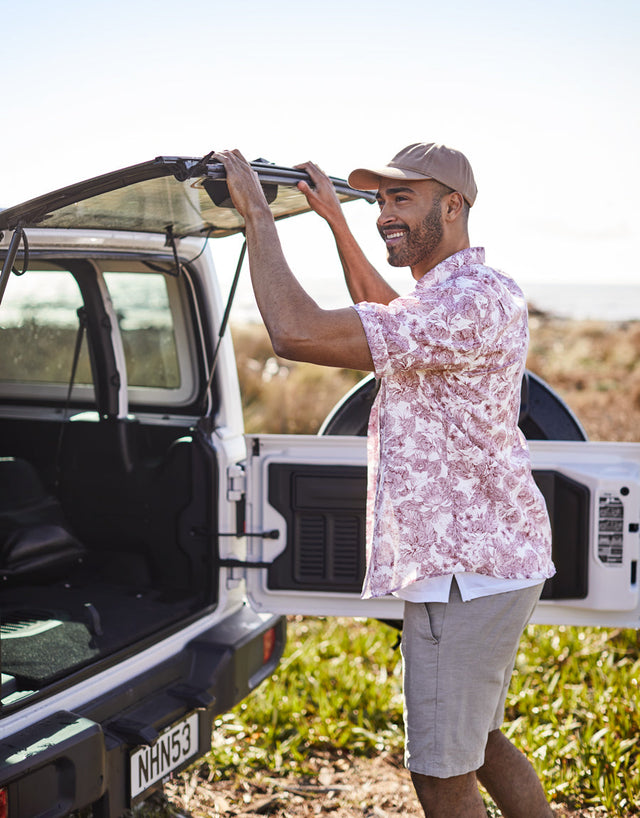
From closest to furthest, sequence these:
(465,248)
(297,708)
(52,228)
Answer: (465,248) → (52,228) → (297,708)

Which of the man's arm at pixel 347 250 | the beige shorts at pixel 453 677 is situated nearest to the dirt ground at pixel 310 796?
the beige shorts at pixel 453 677

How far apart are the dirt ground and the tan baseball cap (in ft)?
7.54

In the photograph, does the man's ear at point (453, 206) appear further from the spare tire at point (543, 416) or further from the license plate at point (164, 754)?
the license plate at point (164, 754)

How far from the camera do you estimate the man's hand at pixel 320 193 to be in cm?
255

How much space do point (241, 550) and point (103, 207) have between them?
1.35 metres

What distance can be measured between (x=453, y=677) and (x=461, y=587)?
0.22m

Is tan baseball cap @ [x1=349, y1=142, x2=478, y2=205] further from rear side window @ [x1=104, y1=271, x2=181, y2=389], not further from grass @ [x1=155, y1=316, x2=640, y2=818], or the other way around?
grass @ [x1=155, y1=316, x2=640, y2=818]

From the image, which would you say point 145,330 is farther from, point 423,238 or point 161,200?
point 423,238

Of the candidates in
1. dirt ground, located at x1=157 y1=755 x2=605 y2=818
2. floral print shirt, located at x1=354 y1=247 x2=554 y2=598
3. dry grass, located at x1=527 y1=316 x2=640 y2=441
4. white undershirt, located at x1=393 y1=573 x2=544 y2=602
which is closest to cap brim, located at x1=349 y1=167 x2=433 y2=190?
floral print shirt, located at x1=354 y1=247 x2=554 y2=598

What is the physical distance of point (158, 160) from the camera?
2193mm

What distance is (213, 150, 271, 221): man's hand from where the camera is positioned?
223 cm

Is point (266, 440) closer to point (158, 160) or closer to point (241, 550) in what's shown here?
point (241, 550)

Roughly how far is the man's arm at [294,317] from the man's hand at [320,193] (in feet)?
1.29

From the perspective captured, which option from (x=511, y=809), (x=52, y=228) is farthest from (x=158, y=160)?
(x=511, y=809)
